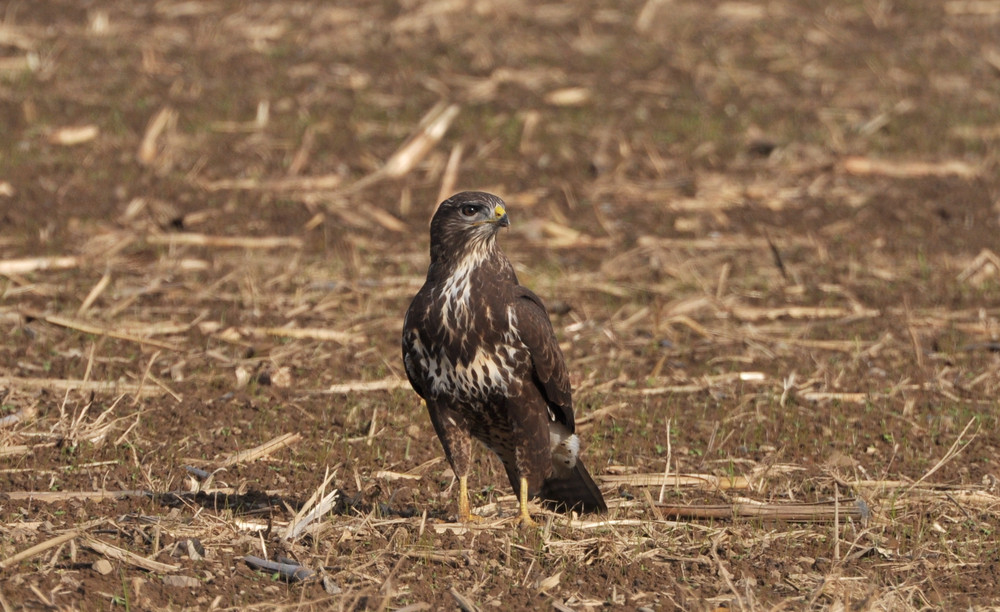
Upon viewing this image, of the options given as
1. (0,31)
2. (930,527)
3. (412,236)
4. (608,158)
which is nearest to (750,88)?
(608,158)

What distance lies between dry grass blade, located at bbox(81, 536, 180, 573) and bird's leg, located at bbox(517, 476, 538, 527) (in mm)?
1709

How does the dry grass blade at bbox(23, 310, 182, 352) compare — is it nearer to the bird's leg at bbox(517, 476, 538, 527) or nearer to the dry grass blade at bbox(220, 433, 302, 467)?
the dry grass blade at bbox(220, 433, 302, 467)

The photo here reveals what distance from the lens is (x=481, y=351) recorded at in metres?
6.14

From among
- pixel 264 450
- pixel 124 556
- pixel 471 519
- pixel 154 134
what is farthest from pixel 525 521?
pixel 154 134

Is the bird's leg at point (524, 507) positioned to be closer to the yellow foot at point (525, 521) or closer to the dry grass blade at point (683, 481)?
the yellow foot at point (525, 521)

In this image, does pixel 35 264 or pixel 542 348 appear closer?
pixel 542 348

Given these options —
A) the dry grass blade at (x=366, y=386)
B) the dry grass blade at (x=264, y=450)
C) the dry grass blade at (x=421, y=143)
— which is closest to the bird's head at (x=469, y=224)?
the dry grass blade at (x=264, y=450)

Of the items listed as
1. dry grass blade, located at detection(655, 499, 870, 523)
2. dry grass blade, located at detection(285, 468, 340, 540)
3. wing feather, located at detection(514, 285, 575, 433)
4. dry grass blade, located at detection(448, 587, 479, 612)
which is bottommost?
dry grass blade, located at detection(655, 499, 870, 523)

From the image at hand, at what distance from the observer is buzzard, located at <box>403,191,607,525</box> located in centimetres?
613

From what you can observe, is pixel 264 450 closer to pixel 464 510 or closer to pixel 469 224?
pixel 464 510

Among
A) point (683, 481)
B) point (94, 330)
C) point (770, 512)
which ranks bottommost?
point (683, 481)

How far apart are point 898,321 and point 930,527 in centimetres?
361

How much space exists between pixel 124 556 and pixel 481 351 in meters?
1.80

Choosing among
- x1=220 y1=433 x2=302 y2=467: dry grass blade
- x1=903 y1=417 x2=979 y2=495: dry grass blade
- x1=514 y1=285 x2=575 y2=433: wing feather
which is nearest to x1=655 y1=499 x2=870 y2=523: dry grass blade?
x1=903 y1=417 x2=979 y2=495: dry grass blade
